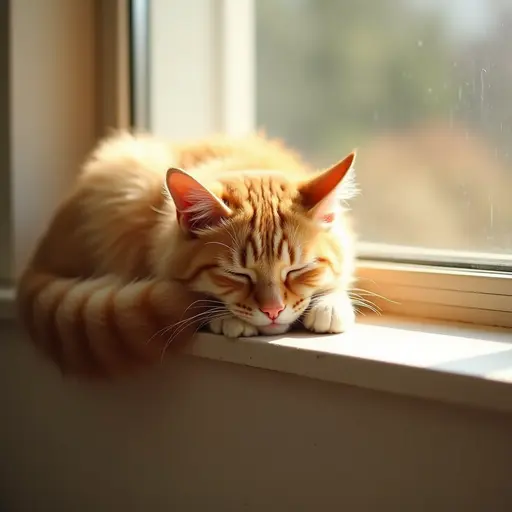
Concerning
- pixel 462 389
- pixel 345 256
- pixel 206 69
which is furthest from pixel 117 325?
pixel 206 69

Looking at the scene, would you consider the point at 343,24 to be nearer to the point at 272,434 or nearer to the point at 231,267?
the point at 231,267

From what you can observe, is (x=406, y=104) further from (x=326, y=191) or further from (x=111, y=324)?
(x=111, y=324)

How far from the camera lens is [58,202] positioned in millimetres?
1643

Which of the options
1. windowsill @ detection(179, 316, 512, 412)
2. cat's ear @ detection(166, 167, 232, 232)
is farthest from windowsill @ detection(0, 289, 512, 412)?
cat's ear @ detection(166, 167, 232, 232)

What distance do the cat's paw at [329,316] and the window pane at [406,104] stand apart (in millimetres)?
302

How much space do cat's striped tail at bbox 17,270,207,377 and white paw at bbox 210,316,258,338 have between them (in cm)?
5

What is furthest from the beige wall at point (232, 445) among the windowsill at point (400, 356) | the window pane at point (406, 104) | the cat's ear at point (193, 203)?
the window pane at point (406, 104)

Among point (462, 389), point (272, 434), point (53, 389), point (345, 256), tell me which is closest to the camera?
point (462, 389)

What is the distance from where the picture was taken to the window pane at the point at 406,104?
1270mm

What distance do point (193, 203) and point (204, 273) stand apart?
122mm

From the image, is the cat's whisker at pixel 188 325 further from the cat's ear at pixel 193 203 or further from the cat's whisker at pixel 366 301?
the cat's whisker at pixel 366 301

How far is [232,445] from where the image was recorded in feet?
3.88

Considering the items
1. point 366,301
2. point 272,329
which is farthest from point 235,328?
point 366,301

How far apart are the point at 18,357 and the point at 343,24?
104 centimetres
